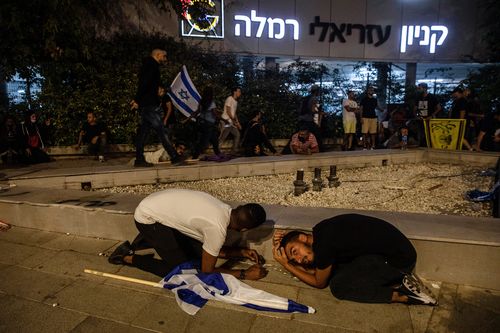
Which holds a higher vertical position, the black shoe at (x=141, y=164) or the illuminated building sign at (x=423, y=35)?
the illuminated building sign at (x=423, y=35)

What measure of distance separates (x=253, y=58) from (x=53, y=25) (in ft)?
22.5

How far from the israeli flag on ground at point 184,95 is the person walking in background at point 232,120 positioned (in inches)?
29.6

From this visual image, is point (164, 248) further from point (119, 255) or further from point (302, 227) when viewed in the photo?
point (302, 227)

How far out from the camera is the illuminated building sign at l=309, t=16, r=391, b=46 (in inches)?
517

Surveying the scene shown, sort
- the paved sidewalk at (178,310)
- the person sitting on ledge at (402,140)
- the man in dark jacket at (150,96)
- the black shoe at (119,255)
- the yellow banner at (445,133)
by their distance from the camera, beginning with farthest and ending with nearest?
the person sitting on ledge at (402,140) → the yellow banner at (445,133) → the man in dark jacket at (150,96) → the black shoe at (119,255) → the paved sidewalk at (178,310)

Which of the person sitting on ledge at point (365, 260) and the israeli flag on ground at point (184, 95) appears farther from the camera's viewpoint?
the israeli flag on ground at point (184, 95)

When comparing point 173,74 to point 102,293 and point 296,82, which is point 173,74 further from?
point 102,293

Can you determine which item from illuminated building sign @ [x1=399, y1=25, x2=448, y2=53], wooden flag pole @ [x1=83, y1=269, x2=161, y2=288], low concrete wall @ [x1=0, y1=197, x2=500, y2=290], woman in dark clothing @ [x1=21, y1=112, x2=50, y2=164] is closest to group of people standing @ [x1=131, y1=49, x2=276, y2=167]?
low concrete wall @ [x1=0, y1=197, x2=500, y2=290]

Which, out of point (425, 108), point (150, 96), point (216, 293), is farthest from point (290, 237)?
point (425, 108)

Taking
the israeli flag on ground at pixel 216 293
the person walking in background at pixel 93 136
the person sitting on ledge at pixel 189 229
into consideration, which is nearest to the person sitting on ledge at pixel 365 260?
the israeli flag on ground at pixel 216 293

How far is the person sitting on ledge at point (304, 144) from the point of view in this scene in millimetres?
8023

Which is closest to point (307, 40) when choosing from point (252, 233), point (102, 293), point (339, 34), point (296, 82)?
point (339, 34)

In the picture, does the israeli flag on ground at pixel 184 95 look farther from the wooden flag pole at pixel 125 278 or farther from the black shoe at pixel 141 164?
the wooden flag pole at pixel 125 278

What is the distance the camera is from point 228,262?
370cm
